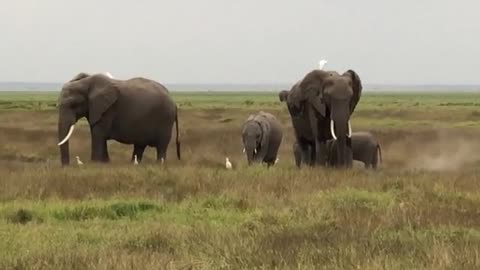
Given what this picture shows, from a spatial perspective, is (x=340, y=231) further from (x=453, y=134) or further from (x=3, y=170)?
(x=453, y=134)

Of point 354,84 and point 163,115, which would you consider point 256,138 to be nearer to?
point 163,115

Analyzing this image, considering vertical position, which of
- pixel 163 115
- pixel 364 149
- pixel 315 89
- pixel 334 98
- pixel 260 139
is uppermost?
pixel 315 89

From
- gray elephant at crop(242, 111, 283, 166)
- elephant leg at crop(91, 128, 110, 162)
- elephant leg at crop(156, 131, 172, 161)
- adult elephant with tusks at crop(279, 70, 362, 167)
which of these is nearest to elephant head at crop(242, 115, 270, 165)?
gray elephant at crop(242, 111, 283, 166)

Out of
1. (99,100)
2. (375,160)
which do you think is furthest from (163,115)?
(375,160)

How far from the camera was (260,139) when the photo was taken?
2283 cm

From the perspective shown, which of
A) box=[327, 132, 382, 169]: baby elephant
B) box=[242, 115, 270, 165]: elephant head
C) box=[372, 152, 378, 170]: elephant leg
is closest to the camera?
box=[327, 132, 382, 169]: baby elephant

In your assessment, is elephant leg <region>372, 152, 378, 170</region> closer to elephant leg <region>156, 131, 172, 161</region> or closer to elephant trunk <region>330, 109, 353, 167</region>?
elephant trunk <region>330, 109, 353, 167</region>

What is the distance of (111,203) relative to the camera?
11.2 m

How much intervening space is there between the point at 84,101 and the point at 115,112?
0.87m

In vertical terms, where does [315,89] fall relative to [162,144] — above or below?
above

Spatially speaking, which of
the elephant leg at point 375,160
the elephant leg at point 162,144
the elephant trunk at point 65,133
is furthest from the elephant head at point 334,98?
the elephant trunk at point 65,133

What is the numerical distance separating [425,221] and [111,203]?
427 centimetres

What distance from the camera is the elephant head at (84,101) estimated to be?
19.0 m

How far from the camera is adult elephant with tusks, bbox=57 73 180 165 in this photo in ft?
62.7
